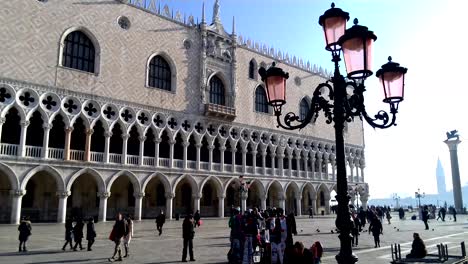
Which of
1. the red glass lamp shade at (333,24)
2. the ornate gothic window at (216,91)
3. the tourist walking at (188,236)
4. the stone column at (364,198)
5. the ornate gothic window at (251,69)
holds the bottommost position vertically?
the tourist walking at (188,236)

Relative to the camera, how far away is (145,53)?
24.3 m

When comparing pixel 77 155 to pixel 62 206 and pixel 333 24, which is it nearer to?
pixel 62 206

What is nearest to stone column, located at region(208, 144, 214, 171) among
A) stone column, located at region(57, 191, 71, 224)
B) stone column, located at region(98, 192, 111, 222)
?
stone column, located at region(98, 192, 111, 222)

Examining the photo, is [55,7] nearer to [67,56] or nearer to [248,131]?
[67,56]

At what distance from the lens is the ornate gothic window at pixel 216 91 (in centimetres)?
2827

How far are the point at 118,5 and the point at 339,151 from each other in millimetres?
21984

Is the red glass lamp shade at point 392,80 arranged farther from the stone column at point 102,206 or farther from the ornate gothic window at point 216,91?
the ornate gothic window at point 216,91

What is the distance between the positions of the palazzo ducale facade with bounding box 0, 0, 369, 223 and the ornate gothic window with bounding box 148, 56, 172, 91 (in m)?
0.07

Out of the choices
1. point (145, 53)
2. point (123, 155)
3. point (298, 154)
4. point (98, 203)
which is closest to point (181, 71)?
point (145, 53)

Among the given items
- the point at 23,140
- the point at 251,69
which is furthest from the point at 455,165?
the point at 23,140

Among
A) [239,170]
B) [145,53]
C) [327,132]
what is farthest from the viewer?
[327,132]

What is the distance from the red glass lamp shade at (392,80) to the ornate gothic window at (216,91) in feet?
75.9

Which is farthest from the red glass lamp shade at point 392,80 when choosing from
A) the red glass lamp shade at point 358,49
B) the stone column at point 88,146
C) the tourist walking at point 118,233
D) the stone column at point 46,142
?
the stone column at point 88,146

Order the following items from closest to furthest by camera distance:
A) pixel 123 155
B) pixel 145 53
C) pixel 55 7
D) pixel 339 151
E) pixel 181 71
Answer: pixel 339 151
pixel 55 7
pixel 123 155
pixel 145 53
pixel 181 71
